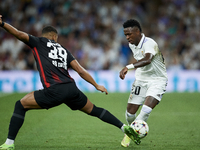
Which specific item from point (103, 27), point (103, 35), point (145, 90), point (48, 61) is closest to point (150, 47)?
point (145, 90)

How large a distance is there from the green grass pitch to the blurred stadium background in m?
4.08

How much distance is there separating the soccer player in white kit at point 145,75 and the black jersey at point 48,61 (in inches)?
52.9

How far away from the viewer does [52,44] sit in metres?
4.72

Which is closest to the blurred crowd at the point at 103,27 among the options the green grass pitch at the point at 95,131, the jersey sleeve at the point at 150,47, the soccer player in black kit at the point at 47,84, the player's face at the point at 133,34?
the green grass pitch at the point at 95,131

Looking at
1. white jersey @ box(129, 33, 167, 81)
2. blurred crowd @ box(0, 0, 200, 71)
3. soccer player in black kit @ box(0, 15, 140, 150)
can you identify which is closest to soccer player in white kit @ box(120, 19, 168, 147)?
white jersey @ box(129, 33, 167, 81)

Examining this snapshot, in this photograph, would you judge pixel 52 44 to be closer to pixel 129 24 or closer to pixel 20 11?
pixel 129 24

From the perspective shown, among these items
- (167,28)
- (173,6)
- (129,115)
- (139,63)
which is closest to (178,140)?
(129,115)

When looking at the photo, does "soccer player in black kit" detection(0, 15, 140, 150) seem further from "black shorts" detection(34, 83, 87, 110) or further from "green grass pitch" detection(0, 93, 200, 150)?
"green grass pitch" detection(0, 93, 200, 150)

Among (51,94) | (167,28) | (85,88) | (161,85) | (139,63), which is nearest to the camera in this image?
(51,94)

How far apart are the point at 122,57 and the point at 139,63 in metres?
10.8

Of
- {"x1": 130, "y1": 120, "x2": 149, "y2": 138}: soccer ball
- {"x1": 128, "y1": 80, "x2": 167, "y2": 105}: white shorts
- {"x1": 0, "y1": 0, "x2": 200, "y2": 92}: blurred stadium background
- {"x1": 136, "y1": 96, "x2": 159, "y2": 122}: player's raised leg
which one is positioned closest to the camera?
{"x1": 130, "y1": 120, "x2": 149, "y2": 138}: soccer ball

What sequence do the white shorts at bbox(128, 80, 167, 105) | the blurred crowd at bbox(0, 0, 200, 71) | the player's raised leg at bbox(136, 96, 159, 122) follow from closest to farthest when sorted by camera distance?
the player's raised leg at bbox(136, 96, 159, 122)
the white shorts at bbox(128, 80, 167, 105)
the blurred crowd at bbox(0, 0, 200, 71)

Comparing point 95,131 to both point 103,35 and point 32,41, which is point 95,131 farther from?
point 103,35

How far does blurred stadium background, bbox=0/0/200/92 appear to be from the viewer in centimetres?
1428
